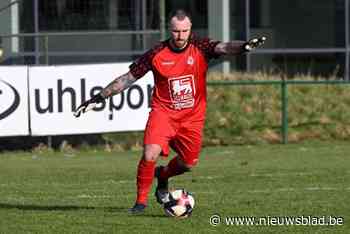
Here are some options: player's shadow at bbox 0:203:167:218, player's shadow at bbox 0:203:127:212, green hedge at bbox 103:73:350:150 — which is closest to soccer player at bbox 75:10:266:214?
player's shadow at bbox 0:203:167:218

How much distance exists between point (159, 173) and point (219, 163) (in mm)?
6088

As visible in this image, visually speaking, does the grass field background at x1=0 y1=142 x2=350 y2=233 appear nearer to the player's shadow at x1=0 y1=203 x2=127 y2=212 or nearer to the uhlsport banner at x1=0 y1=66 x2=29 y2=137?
the player's shadow at x1=0 y1=203 x2=127 y2=212

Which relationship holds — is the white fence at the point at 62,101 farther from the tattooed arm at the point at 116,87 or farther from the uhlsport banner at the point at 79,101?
the tattooed arm at the point at 116,87

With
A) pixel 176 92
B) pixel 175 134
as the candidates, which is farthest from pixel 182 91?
pixel 175 134

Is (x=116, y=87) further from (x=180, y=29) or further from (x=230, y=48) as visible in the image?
(x=230, y=48)

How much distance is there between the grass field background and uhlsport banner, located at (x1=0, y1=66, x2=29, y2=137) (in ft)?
1.60

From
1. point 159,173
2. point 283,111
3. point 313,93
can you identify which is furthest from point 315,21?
point 159,173

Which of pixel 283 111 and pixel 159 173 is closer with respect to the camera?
pixel 159 173

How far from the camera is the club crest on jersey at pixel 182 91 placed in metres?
11.3

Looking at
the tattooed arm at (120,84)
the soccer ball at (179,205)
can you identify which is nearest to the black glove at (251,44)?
the tattooed arm at (120,84)

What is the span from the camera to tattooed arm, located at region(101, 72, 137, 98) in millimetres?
11586

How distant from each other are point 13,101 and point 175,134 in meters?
8.80

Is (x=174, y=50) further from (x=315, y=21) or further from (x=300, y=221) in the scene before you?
(x=315, y=21)

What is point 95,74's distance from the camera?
2023 cm
